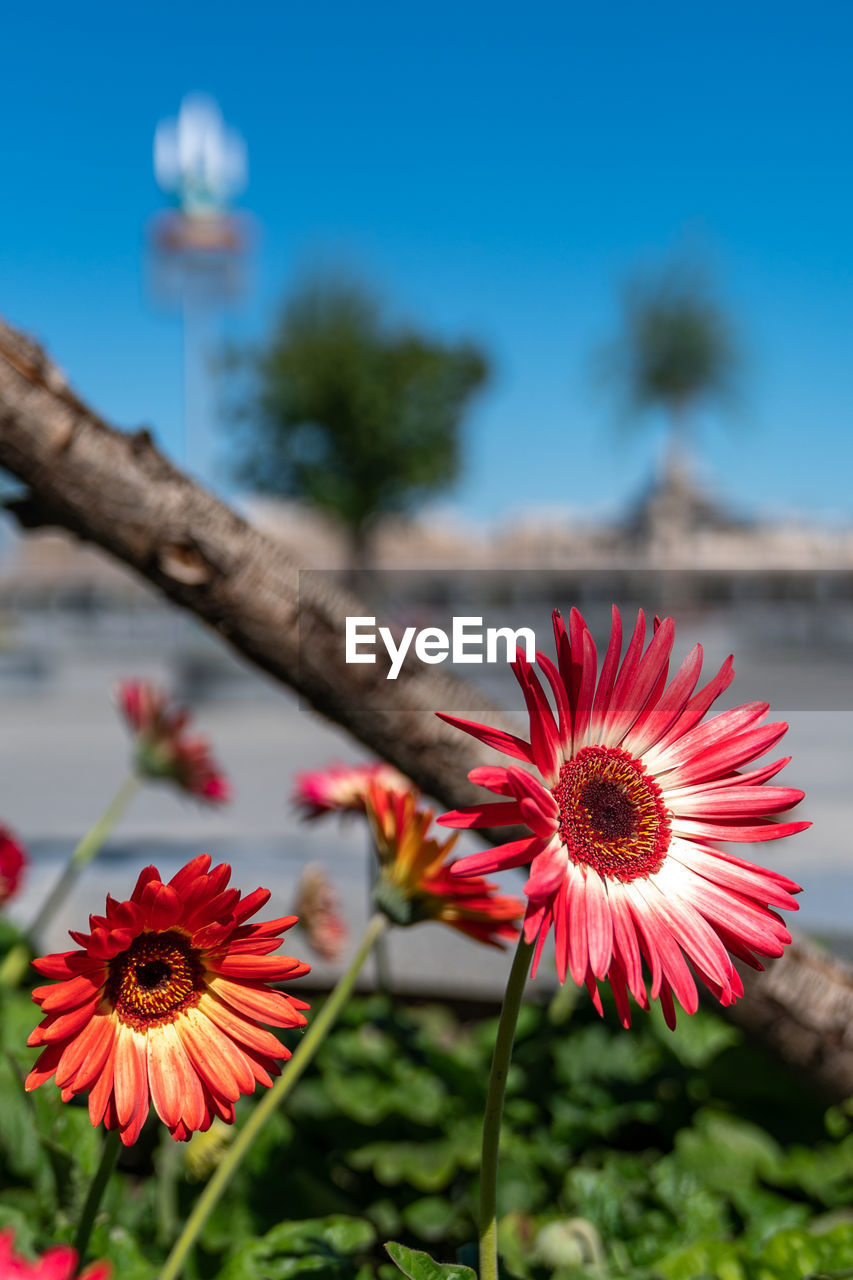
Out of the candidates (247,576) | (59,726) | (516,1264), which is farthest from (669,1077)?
(59,726)

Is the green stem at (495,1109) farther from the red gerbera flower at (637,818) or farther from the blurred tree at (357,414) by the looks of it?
the blurred tree at (357,414)

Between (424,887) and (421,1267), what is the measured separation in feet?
1.00

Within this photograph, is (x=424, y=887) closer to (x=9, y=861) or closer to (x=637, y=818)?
(x=637, y=818)

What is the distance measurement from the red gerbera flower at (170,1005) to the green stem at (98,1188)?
75 millimetres

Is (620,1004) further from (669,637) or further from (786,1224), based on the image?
(786,1224)

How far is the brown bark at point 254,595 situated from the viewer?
4.68ft

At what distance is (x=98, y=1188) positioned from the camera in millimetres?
806

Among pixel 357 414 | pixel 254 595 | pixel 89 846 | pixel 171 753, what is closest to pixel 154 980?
pixel 254 595

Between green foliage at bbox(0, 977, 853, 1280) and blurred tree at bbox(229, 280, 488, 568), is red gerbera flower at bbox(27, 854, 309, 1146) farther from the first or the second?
blurred tree at bbox(229, 280, 488, 568)

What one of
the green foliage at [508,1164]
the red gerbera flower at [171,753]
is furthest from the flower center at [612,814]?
the red gerbera flower at [171,753]

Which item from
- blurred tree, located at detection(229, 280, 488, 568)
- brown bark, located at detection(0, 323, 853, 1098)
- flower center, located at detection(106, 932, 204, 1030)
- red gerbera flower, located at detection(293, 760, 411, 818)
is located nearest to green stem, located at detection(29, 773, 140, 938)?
red gerbera flower, located at detection(293, 760, 411, 818)

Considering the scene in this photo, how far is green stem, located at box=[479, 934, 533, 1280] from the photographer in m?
0.71

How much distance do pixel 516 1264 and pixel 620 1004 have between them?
0.76 meters

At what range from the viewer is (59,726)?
11.4m
